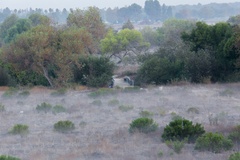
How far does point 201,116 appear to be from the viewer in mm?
17094

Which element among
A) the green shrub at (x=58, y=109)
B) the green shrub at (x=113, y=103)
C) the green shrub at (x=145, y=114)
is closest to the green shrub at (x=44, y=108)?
the green shrub at (x=58, y=109)

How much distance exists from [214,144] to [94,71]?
847 inches

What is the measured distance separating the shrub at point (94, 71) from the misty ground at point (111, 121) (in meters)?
6.12

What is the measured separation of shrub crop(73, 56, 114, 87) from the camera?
3219 cm

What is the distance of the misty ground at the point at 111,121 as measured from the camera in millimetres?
11477

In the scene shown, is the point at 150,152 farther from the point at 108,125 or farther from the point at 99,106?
the point at 99,106

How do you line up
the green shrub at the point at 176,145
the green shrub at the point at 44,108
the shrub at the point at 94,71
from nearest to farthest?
the green shrub at the point at 176,145 → the green shrub at the point at 44,108 → the shrub at the point at 94,71

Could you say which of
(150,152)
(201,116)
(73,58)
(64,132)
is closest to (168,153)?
(150,152)

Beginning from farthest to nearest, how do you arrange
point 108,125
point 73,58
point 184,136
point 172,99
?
point 73,58 < point 172,99 < point 108,125 < point 184,136

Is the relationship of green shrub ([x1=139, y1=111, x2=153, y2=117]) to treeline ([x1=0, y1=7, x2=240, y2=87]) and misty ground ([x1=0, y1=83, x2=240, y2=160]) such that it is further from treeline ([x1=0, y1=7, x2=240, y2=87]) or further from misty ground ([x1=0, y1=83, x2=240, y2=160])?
treeline ([x1=0, y1=7, x2=240, y2=87])

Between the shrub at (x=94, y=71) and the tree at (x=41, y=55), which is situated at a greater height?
the tree at (x=41, y=55)

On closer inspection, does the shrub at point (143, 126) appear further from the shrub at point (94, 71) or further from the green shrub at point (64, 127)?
the shrub at point (94, 71)

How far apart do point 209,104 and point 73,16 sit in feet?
101

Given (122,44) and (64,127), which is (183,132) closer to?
(64,127)
